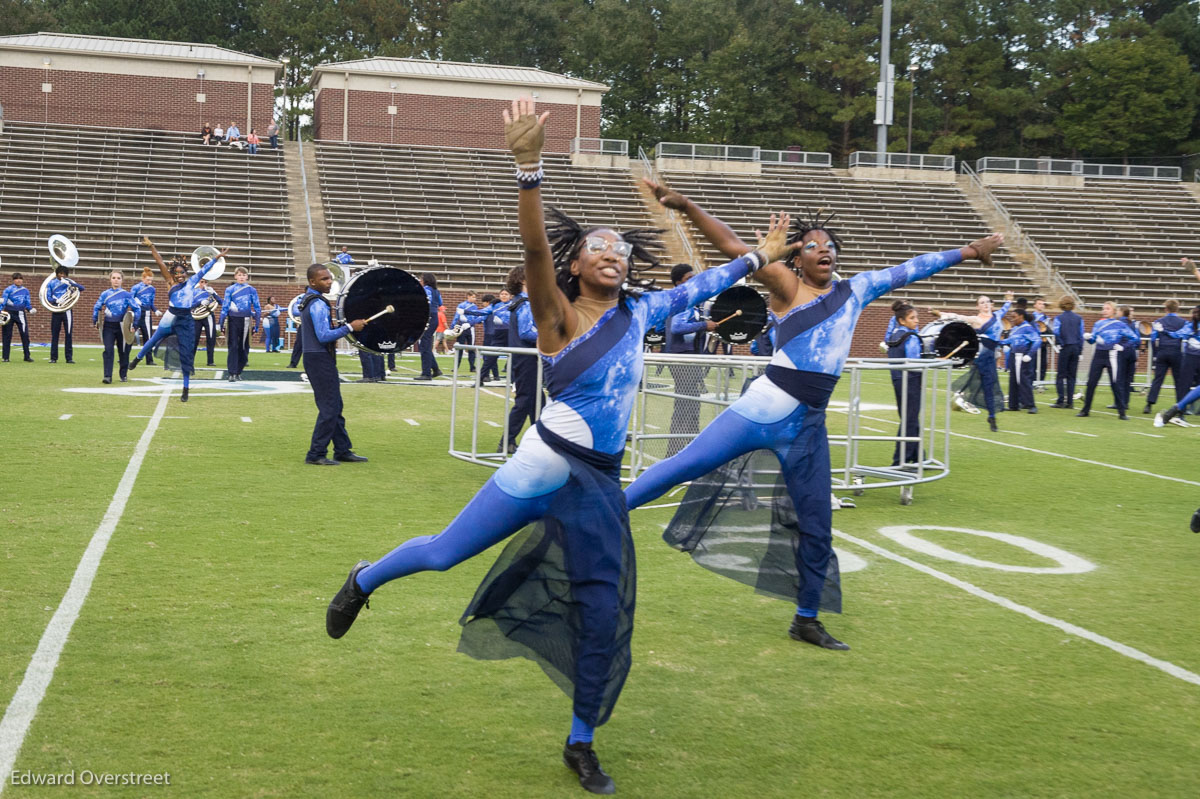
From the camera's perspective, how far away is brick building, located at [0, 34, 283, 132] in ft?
Answer: 137

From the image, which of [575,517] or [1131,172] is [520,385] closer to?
[575,517]

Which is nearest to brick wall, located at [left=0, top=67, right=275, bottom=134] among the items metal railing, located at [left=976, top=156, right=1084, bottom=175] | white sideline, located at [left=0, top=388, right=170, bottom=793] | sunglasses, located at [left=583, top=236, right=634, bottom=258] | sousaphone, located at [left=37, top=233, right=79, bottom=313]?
sousaphone, located at [left=37, top=233, right=79, bottom=313]

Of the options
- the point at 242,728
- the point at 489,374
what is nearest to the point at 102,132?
the point at 489,374

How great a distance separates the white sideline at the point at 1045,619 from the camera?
5.05 m

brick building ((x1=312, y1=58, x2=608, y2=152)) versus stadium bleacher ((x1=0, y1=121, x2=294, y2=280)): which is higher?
brick building ((x1=312, y1=58, x2=608, y2=152))

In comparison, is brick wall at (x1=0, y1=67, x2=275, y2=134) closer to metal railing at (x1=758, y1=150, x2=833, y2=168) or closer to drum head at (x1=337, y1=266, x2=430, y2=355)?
metal railing at (x1=758, y1=150, x2=833, y2=168)

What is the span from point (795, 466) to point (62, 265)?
21.0 m

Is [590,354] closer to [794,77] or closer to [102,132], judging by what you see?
[102,132]

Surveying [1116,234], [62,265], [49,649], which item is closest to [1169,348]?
[49,649]

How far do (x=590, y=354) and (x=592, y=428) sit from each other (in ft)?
0.79

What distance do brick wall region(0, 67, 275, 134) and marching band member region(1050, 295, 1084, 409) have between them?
3312 centimetres

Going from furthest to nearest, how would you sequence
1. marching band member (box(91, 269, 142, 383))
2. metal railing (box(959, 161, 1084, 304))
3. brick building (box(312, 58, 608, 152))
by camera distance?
brick building (box(312, 58, 608, 152)), metal railing (box(959, 161, 1084, 304)), marching band member (box(91, 269, 142, 383))

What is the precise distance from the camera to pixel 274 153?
40.6 metres

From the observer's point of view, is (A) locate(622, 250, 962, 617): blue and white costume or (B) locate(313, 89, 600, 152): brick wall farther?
(B) locate(313, 89, 600, 152): brick wall
